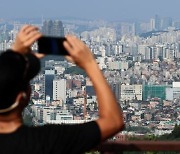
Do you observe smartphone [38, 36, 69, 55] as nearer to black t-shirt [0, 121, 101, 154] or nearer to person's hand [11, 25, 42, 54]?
person's hand [11, 25, 42, 54]

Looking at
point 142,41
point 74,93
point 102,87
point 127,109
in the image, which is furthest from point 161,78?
point 102,87

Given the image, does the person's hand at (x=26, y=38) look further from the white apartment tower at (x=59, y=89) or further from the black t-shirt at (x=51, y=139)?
the white apartment tower at (x=59, y=89)

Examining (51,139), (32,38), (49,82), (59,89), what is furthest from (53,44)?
(49,82)

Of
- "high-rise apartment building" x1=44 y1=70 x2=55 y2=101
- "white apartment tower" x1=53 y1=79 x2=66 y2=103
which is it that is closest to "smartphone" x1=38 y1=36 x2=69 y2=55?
"white apartment tower" x1=53 y1=79 x2=66 y2=103

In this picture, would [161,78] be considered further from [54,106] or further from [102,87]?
[102,87]

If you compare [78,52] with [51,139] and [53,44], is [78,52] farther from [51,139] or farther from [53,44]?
[51,139]
